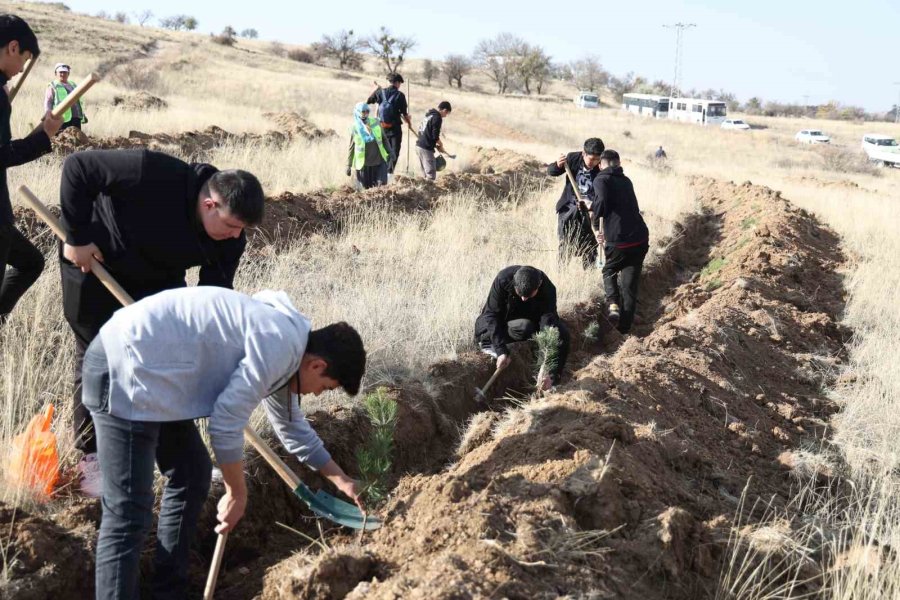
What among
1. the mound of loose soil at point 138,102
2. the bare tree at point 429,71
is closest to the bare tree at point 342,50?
the bare tree at point 429,71

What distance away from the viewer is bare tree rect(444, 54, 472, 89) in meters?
75.0

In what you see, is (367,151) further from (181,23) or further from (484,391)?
(181,23)

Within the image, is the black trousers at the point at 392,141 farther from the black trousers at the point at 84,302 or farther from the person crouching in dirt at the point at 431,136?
the black trousers at the point at 84,302

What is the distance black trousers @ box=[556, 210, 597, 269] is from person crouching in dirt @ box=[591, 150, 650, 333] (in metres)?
0.98

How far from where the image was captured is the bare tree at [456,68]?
246 ft

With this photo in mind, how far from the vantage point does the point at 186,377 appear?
2994mm

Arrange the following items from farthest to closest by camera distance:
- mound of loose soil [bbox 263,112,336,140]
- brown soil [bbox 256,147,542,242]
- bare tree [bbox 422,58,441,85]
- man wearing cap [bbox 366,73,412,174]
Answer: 1. bare tree [bbox 422,58,441,85]
2. mound of loose soil [bbox 263,112,336,140]
3. man wearing cap [bbox 366,73,412,174]
4. brown soil [bbox 256,147,542,242]

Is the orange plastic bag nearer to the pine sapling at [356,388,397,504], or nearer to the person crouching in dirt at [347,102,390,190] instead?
the pine sapling at [356,388,397,504]

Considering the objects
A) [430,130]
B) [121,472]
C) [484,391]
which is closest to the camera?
[121,472]

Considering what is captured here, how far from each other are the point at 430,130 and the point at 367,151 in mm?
1783

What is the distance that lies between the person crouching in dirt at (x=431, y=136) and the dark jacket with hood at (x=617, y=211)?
570cm

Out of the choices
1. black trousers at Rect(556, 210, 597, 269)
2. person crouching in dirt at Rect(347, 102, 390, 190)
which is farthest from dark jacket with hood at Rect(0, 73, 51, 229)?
person crouching in dirt at Rect(347, 102, 390, 190)

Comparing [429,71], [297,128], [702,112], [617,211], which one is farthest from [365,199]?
[429,71]

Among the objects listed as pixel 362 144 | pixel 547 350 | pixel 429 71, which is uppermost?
pixel 429 71
